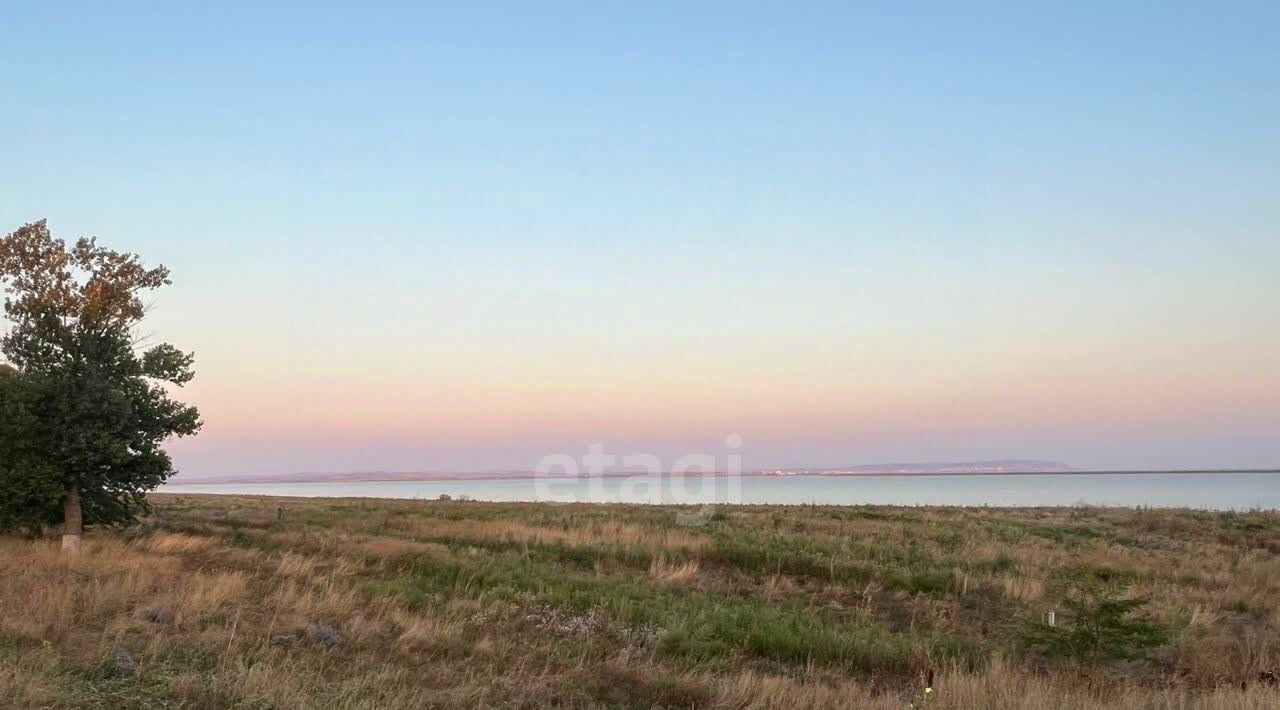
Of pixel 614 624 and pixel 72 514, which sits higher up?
pixel 72 514

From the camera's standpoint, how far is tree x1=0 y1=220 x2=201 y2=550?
18281 mm

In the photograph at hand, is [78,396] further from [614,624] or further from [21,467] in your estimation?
[614,624]

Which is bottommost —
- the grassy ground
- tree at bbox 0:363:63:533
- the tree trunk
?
the grassy ground

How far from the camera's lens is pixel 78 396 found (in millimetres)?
Result: 18500

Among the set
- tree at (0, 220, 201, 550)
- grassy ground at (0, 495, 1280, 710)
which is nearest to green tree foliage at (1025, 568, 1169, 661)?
grassy ground at (0, 495, 1280, 710)

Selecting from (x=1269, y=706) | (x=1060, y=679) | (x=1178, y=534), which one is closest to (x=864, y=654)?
(x=1060, y=679)

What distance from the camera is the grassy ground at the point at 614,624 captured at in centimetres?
786

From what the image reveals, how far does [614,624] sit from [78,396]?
523 inches

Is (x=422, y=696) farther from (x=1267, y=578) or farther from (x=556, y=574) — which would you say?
(x=1267, y=578)

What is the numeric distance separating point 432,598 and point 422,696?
19.6 ft

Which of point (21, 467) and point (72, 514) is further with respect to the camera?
point (72, 514)

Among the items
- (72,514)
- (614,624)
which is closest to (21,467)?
(72,514)

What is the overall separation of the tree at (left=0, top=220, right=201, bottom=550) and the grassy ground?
99cm

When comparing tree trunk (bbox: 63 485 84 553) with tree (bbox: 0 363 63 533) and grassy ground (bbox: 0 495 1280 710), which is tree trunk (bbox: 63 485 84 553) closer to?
tree (bbox: 0 363 63 533)
